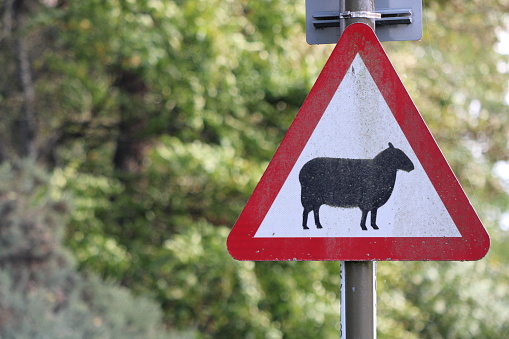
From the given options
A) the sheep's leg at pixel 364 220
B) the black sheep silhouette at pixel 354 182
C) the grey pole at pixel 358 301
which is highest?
the black sheep silhouette at pixel 354 182

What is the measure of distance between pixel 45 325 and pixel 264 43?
10.7 feet

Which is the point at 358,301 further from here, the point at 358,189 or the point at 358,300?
the point at 358,189

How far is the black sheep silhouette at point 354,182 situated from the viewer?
80.7 inches

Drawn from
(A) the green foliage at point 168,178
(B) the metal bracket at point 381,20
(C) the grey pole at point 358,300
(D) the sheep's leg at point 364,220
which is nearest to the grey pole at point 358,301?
(C) the grey pole at point 358,300

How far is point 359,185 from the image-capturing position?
2.07 meters

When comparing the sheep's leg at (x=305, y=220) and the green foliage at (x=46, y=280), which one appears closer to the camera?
the sheep's leg at (x=305, y=220)

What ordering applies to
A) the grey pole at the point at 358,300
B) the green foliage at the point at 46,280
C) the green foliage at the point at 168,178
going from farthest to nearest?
the green foliage at the point at 168,178
the green foliage at the point at 46,280
the grey pole at the point at 358,300

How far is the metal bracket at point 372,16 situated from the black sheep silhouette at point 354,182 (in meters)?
0.43

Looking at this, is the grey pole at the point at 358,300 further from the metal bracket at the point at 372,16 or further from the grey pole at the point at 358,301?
the metal bracket at the point at 372,16

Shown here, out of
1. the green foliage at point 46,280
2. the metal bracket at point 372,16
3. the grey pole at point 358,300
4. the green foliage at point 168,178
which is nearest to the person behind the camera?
the grey pole at point 358,300

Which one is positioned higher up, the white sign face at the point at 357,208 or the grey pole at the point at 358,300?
the white sign face at the point at 357,208

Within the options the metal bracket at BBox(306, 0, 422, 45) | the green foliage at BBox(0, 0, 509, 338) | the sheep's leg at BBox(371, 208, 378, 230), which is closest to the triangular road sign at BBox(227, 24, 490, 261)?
the sheep's leg at BBox(371, 208, 378, 230)

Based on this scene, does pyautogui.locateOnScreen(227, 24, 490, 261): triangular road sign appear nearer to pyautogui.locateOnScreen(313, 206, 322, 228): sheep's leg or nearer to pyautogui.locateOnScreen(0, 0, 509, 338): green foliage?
pyautogui.locateOnScreen(313, 206, 322, 228): sheep's leg

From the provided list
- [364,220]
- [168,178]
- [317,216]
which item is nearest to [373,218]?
[364,220]
